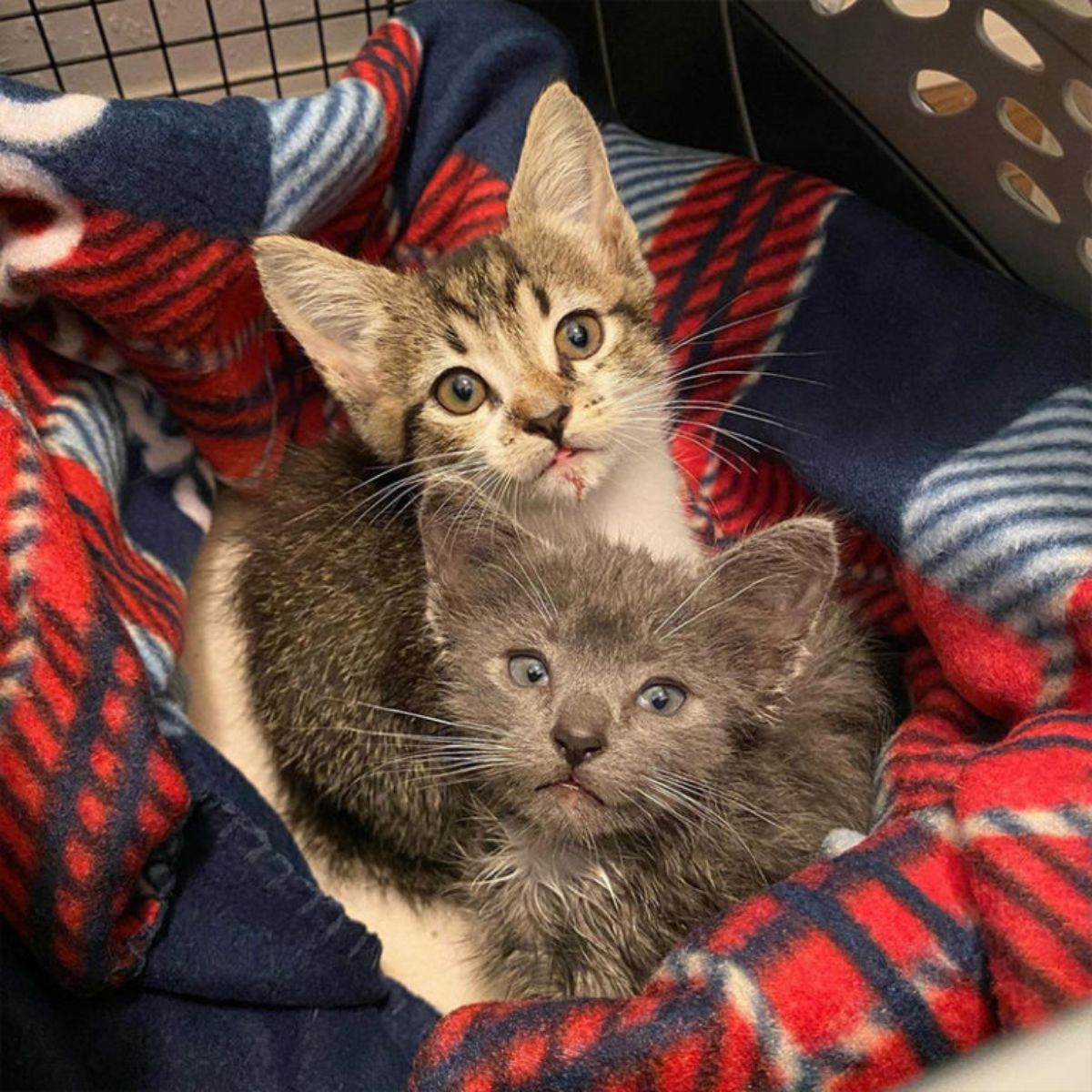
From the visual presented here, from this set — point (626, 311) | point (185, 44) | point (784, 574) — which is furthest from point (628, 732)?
point (185, 44)

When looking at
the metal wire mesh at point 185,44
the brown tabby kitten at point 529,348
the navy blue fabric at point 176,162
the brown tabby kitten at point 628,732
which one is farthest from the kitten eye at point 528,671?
the metal wire mesh at point 185,44

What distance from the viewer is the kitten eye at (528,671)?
1.21 m

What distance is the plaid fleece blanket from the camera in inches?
40.6

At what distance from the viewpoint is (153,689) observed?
145 cm

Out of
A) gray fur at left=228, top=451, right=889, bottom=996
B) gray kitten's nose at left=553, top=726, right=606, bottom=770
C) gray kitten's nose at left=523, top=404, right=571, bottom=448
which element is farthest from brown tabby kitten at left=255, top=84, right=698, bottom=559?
gray kitten's nose at left=553, top=726, right=606, bottom=770

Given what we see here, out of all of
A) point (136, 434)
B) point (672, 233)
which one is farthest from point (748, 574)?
point (136, 434)

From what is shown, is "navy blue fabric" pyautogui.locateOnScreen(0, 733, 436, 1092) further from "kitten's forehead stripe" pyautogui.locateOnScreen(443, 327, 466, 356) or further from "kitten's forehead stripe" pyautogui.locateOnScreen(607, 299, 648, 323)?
"kitten's forehead stripe" pyautogui.locateOnScreen(607, 299, 648, 323)

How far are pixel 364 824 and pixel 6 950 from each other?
430mm

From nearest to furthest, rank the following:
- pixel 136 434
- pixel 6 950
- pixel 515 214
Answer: pixel 6 950
pixel 515 214
pixel 136 434

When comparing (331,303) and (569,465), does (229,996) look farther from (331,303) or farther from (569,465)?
(331,303)

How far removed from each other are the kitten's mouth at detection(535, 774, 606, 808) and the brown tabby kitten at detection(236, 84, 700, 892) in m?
0.25

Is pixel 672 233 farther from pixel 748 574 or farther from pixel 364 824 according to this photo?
pixel 364 824

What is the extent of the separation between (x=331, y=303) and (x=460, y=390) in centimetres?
21

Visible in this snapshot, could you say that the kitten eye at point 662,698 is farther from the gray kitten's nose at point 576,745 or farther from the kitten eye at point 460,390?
the kitten eye at point 460,390
